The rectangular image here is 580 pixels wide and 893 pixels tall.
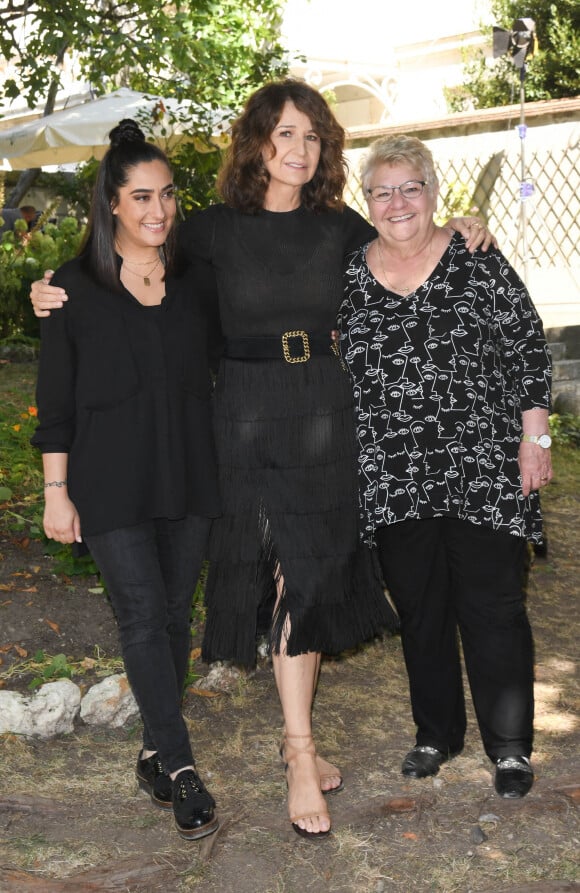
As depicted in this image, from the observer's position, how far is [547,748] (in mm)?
3797

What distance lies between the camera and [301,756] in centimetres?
336

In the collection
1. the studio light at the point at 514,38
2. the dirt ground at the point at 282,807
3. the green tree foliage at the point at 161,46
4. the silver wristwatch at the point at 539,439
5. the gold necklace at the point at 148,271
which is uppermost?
the studio light at the point at 514,38

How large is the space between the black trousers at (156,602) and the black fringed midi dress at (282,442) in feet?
0.44

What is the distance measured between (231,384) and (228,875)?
1.39m

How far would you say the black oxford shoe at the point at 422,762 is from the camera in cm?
356

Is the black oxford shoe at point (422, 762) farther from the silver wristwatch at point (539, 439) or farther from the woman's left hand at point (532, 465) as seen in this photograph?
the silver wristwatch at point (539, 439)

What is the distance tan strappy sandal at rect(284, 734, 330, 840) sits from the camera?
321cm

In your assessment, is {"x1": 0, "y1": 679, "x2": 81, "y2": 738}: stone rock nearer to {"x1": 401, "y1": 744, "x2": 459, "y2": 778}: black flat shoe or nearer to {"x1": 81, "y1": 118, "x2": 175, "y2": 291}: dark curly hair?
{"x1": 401, "y1": 744, "x2": 459, "y2": 778}: black flat shoe

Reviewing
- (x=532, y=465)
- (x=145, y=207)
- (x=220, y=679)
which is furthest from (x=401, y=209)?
(x=220, y=679)

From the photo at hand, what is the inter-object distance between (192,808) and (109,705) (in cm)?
99

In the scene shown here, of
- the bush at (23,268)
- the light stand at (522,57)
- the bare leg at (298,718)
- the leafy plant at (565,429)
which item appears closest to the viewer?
the bare leg at (298,718)

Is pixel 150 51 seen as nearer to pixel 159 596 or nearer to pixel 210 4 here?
pixel 210 4

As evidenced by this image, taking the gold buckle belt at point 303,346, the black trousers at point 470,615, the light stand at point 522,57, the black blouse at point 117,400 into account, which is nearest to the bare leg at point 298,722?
the black trousers at point 470,615

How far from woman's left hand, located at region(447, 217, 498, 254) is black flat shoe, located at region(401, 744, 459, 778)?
1.64 m
